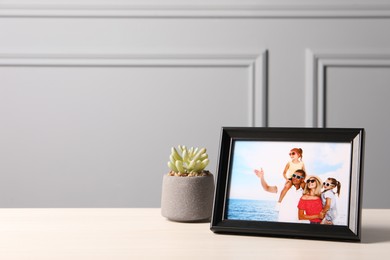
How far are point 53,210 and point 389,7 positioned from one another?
4.42 feet

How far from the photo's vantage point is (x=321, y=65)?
1.83 m

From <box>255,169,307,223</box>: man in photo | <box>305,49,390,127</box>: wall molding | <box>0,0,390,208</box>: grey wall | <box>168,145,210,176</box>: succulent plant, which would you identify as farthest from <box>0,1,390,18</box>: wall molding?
<box>255,169,307,223</box>: man in photo

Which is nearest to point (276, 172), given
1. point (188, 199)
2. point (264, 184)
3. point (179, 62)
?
point (264, 184)

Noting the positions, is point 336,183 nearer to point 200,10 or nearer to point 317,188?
point 317,188

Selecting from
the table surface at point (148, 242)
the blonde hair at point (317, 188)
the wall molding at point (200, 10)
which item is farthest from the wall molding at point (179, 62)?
the blonde hair at point (317, 188)

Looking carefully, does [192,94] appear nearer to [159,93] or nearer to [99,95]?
[159,93]

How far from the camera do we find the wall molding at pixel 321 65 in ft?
5.98

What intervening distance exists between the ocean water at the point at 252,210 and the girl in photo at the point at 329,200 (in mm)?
67

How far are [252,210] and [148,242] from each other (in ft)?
0.50

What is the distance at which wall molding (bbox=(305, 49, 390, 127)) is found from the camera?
71.7 inches

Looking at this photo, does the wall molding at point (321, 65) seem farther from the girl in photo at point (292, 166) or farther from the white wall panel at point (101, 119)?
the girl in photo at point (292, 166)

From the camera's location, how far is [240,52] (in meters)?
1.82

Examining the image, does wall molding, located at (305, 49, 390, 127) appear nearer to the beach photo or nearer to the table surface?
the table surface

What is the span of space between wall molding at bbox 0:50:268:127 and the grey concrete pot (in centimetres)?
99
